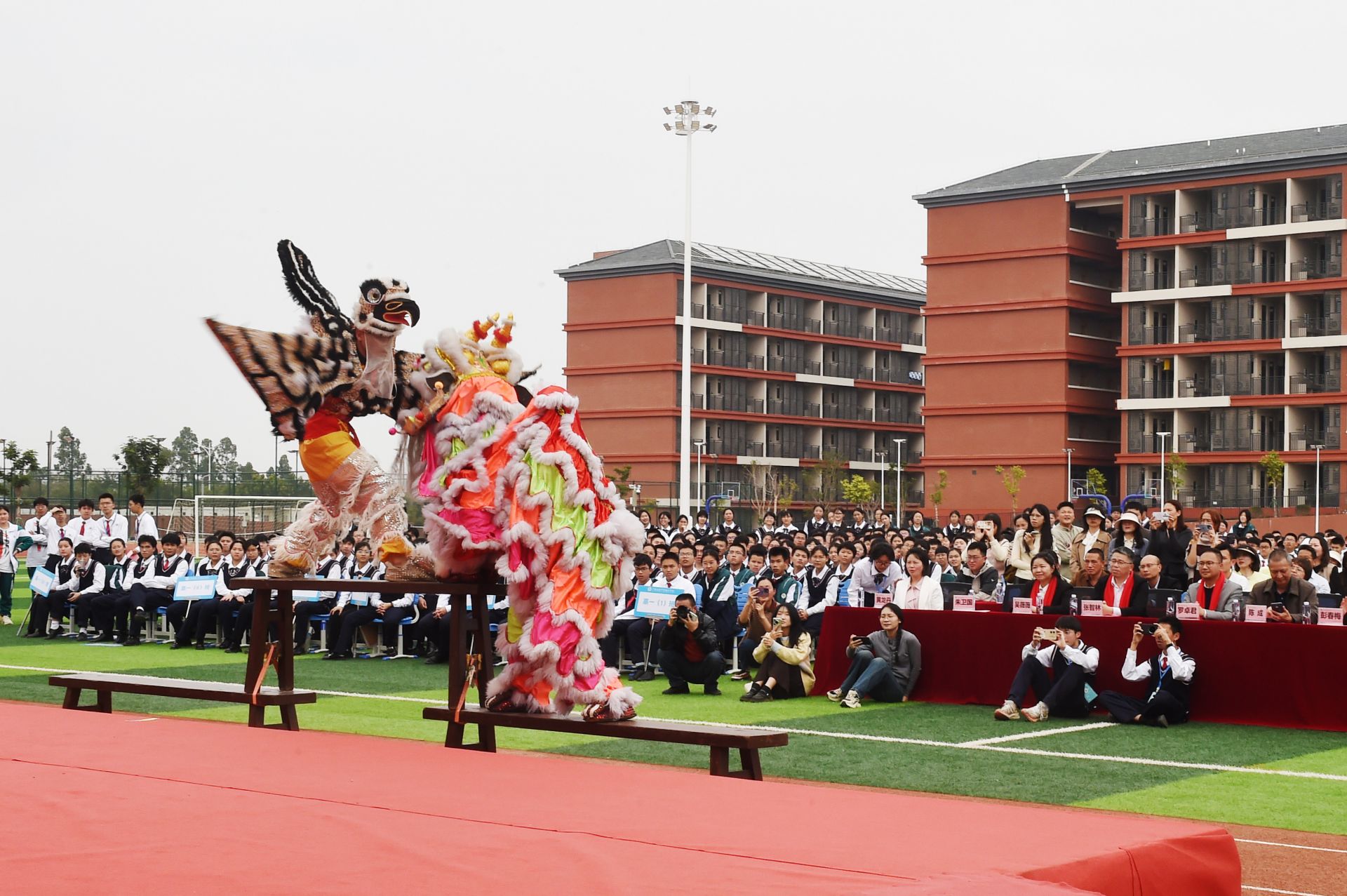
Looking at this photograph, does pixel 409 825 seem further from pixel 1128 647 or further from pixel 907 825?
pixel 1128 647

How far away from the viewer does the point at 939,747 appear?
9.95 meters

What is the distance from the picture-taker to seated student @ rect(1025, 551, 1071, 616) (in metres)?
12.1

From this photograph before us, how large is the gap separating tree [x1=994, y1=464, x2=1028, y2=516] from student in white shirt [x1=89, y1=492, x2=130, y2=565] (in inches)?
1284

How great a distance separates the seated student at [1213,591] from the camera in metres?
11.5

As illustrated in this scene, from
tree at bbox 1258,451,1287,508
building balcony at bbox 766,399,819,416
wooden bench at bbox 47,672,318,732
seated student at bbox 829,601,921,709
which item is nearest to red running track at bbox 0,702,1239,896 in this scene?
wooden bench at bbox 47,672,318,732

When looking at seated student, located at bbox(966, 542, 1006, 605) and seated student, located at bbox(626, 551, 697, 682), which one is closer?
seated student, located at bbox(966, 542, 1006, 605)

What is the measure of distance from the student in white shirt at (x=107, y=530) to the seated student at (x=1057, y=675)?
12549mm

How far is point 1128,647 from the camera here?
Answer: 11.2 meters

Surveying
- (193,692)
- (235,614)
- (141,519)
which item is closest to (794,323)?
(141,519)

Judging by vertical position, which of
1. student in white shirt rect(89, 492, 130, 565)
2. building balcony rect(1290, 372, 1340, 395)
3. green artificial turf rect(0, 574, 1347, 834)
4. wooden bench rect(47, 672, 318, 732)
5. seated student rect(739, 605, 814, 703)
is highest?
building balcony rect(1290, 372, 1340, 395)

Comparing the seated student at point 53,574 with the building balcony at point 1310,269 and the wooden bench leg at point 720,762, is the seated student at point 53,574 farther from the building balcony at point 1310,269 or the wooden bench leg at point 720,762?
the building balcony at point 1310,269

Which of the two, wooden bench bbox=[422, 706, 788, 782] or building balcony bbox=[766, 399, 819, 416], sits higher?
building balcony bbox=[766, 399, 819, 416]

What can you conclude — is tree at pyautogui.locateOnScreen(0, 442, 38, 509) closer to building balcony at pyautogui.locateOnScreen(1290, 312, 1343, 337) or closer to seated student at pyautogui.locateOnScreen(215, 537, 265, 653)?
seated student at pyautogui.locateOnScreen(215, 537, 265, 653)

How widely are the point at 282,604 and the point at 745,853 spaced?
4.37 metres
